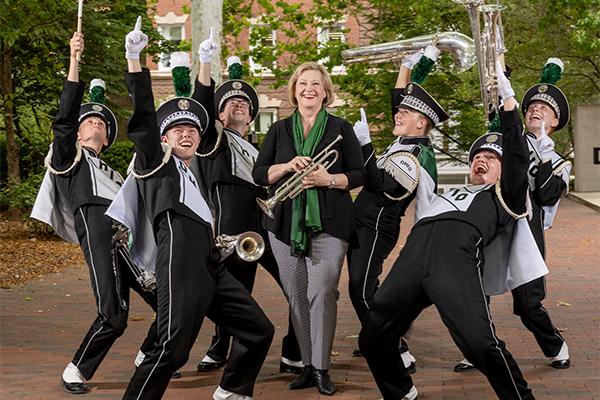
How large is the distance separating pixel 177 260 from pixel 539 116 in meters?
3.23

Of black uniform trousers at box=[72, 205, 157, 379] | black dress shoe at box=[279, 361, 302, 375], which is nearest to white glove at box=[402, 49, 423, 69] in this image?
black dress shoe at box=[279, 361, 302, 375]

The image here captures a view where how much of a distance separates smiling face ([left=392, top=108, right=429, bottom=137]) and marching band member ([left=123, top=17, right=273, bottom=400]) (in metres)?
1.69

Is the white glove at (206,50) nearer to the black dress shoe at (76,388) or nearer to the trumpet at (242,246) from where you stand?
the trumpet at (242,246)

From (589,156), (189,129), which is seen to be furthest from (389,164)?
(589,156)

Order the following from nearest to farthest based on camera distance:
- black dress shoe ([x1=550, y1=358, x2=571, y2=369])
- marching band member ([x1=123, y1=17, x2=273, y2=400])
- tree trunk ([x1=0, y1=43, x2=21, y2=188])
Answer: marching band member ([x1=123, y1=17, x2=273, y2=400]) → black dress shoe ([x1=550, y1=358, x2=571, y2=369]) → tree trunk ([x1=0, y1=43, x2=21, y2=188])

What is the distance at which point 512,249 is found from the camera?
6.73 metres

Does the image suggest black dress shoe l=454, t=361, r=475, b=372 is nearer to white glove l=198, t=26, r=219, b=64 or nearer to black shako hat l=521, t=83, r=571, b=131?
black shako hat l=521, t=83, r=571, b=131

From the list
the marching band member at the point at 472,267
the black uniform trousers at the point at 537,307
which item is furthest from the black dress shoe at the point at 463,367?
the marching band member at the point at 472,267

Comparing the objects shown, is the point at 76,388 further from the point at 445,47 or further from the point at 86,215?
the point at 445,47

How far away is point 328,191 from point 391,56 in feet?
5.23

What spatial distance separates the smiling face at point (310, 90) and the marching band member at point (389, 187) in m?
0.32

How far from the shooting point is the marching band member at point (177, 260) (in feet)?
20.9

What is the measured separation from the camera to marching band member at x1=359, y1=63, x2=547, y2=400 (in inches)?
247

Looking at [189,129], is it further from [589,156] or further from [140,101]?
[589,156]
